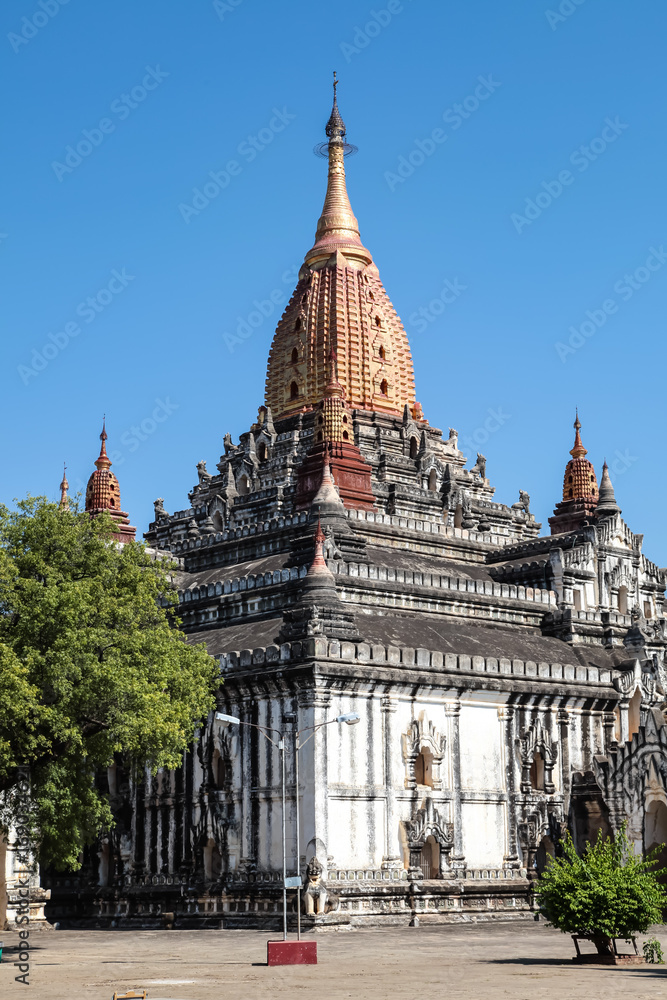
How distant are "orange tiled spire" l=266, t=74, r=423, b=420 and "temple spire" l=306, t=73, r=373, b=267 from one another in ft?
0.27

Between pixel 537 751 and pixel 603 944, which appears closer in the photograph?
pixel 603 944

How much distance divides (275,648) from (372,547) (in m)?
14.4

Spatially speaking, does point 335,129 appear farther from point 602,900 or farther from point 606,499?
point 602,900

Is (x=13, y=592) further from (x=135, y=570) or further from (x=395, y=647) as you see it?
(x=395, y=647)

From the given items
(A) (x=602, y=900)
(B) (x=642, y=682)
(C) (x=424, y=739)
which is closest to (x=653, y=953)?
(A) (x=602, y=900)

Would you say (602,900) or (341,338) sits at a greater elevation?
(341,338)

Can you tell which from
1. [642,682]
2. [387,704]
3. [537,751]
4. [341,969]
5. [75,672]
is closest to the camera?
[341,969]

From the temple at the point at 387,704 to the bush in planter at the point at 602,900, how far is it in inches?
540

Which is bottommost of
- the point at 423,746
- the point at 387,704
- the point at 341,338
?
the point at 423,746

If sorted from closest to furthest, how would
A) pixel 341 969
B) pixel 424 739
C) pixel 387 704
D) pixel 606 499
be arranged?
pixel 341 969 < pixel 387 704 < pixel 424 739 < pixel 606 499

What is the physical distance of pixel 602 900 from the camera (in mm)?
33469

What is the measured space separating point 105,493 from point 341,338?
1664 cm

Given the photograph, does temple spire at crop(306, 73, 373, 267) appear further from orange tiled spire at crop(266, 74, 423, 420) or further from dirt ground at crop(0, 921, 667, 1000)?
dirt ground at crop(0, 921, 667, 1000)

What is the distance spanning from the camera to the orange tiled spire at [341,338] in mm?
78000
